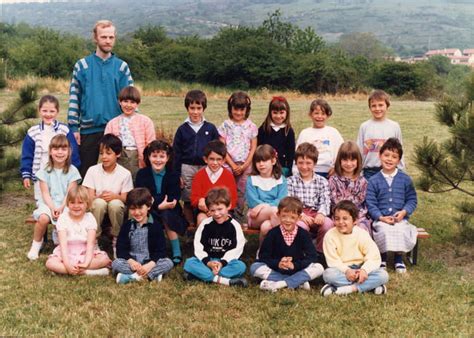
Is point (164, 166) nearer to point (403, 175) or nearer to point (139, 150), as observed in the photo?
point (139, 150)

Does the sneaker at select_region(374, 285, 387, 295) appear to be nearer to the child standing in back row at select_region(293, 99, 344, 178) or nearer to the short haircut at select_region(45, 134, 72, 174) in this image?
the child standing in back row at select_region(293, 99, 344, 178)

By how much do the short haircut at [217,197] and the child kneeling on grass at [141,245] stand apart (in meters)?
0.55

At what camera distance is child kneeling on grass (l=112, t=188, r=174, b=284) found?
491 centimetres

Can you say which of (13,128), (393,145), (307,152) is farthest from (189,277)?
(13,128)

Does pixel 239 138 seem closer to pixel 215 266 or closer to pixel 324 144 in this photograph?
pixel 324 144

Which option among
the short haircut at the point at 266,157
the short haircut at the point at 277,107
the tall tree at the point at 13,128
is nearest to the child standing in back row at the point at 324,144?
the short haircut at the point at 277,107

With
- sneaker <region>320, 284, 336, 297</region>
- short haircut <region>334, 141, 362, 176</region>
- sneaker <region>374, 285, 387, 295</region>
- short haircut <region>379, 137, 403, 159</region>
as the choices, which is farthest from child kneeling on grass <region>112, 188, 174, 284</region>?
short haircut <region>379, 137, 403, 159</region>

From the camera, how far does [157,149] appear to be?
5406 millimetres

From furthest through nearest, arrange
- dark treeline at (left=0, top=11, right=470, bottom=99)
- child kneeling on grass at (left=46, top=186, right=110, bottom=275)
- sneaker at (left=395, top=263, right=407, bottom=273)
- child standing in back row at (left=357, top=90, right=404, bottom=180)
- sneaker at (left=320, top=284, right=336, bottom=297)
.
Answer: dark treeline at (left=0, top=11, right=470, bottom=99)
child standing in back row at (left=357, top=90, right=404, bottom=180)
sneaker at (left=395, top=263, right=407, bottom=273)
child kneeling on grass at (left=46, top=186, right=110, bottom=275)
sneaker at (left=320, top=284, right=336, bottom=297)

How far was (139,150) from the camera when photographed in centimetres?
579

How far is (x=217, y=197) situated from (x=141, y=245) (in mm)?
847

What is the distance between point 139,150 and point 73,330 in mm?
2318

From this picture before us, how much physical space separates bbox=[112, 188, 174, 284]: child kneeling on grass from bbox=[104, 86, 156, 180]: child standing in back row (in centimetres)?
80

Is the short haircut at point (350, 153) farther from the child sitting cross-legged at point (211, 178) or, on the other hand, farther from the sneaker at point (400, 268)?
the child sitting cross-legged at point (211, 178)
